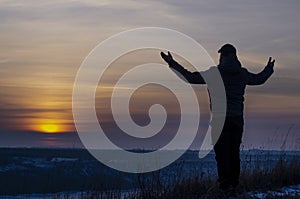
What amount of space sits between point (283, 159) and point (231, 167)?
3.58m

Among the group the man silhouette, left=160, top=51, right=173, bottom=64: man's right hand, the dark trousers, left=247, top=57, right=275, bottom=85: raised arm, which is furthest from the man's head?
the dark trousers

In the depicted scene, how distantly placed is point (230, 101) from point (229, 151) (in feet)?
2.97

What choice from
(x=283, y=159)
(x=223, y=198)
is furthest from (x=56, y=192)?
(x=283, y=159)

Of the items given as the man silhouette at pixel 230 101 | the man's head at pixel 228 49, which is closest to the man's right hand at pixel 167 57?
the man silhouette at pixel 230 101

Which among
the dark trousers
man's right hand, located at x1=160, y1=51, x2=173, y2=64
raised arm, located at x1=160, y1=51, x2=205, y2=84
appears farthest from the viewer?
the dark trousers

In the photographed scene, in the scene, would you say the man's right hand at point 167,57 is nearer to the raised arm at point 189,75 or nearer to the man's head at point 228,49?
the raised arm at point 189,75

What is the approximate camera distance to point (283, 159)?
1530cm

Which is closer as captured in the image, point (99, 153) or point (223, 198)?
point (223, 198)

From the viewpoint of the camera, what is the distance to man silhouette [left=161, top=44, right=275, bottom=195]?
11.7 metres

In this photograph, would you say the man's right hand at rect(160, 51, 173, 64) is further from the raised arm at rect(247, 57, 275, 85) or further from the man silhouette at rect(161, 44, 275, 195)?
the raised arm at rect(247, 57, 275, 85)

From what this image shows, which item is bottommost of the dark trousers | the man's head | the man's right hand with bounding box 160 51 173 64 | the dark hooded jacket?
the dark trousers

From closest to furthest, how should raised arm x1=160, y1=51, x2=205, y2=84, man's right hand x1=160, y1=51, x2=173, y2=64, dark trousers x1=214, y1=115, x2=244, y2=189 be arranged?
raised arm x1=160, y1=51, x2=205, y2=84
man's right hand x1=160, y1=51, x2=173, y2=64
dark trousers x1=214, y1=115, x2=244, y2=189

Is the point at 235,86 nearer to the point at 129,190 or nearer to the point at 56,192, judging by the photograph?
the point at 129,190

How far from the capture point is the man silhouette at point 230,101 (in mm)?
11656
